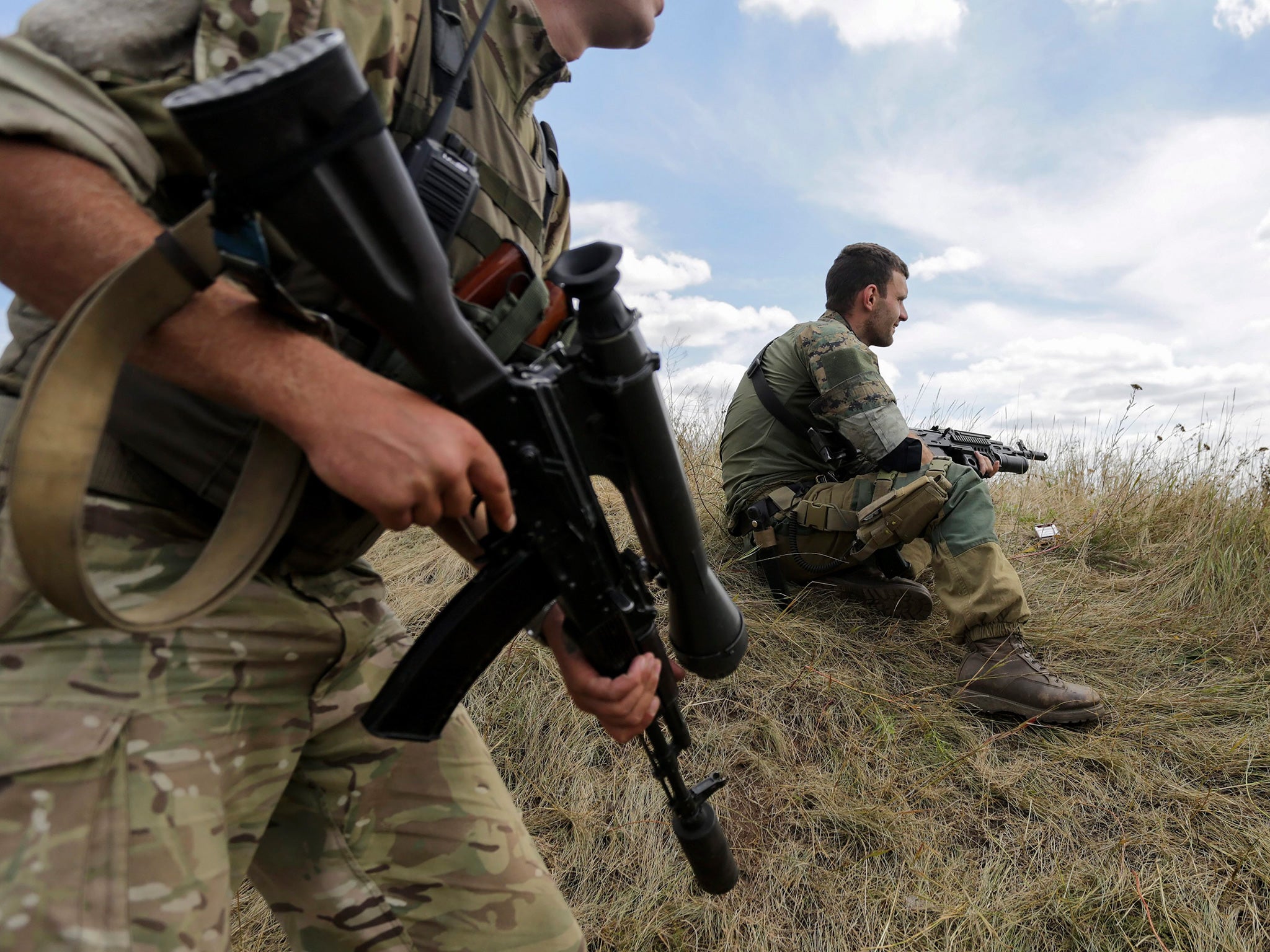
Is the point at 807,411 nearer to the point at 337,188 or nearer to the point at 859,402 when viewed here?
the point at 859,402

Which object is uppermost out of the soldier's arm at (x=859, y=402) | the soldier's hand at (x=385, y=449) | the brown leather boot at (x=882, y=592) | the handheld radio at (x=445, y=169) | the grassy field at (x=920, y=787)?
the handheld radio at (x=445, y=169)

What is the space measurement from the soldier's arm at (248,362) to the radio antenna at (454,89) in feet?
1.46

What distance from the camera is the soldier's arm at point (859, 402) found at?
365 cm

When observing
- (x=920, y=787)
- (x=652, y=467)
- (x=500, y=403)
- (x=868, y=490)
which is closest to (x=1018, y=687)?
(x=920, y=787)

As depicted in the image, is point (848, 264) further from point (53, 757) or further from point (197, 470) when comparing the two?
point (53, 757)

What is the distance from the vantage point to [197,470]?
1.00 metres

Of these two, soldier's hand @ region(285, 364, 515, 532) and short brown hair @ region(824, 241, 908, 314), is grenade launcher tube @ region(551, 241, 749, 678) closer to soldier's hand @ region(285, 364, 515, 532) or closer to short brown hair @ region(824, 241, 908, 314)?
soldier's hand @ region(285, 364, 515, 532)

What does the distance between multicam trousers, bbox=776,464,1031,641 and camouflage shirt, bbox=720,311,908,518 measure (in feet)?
0.94

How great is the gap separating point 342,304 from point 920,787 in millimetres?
2594

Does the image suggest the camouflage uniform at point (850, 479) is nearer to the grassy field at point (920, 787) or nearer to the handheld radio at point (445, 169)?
the grassy field at point (920, 787)

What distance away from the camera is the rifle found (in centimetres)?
70

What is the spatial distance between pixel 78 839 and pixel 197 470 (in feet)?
1.53

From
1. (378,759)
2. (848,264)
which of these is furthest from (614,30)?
(848,264)

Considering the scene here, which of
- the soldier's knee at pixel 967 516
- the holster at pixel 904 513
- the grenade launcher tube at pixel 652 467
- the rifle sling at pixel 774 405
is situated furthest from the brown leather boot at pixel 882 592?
the grenade launcher tube at pixel 652 467
